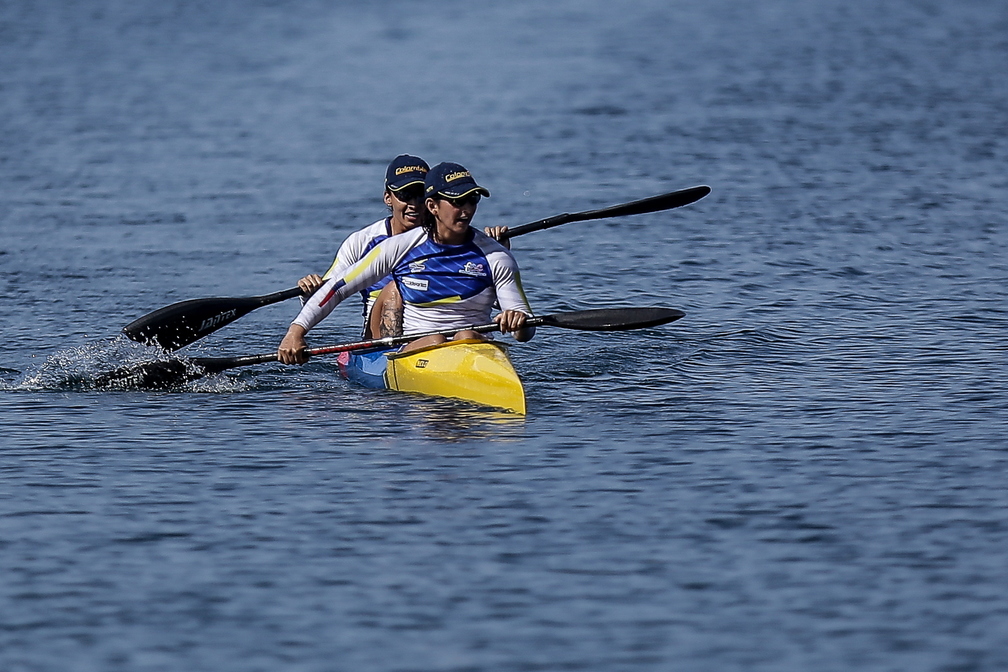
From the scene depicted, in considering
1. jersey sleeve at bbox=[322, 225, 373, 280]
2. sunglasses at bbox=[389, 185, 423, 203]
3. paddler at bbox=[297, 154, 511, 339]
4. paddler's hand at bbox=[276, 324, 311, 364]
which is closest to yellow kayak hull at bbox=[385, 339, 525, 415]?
paddler's hand at bbox=[276, 324, 311, 364]

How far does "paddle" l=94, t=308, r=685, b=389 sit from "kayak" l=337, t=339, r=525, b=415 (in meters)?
0.18

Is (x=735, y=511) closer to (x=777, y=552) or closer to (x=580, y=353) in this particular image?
(x=777, y=552)

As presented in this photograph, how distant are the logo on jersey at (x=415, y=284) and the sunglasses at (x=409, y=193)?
0.95 metres

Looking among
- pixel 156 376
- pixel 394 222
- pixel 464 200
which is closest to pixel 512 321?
pixel 464 200

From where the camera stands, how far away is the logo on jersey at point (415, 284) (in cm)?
1360

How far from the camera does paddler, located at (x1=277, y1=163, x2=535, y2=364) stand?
13.2 meters

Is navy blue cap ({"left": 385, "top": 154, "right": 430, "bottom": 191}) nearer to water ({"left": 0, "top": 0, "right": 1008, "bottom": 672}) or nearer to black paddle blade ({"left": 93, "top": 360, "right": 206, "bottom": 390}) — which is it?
water ({"left": 0, "top": 0, "right": 1008, "bottom": 672})

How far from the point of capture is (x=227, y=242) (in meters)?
21.6

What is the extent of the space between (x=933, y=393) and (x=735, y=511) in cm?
373

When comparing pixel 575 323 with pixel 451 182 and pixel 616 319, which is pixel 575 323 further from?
pixel 451 182

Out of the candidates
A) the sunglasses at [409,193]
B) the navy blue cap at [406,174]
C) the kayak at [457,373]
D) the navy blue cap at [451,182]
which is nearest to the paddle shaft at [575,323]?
the kayak at [457,373]

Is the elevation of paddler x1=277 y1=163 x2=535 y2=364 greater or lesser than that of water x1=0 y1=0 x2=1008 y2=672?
greater

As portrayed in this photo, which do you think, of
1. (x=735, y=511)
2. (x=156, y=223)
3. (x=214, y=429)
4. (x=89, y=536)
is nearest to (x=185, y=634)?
(x=89, y=536)

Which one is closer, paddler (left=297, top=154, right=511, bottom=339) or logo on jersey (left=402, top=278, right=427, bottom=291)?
logo on jersey (left=402, top=278, right=427, bottom=291)
